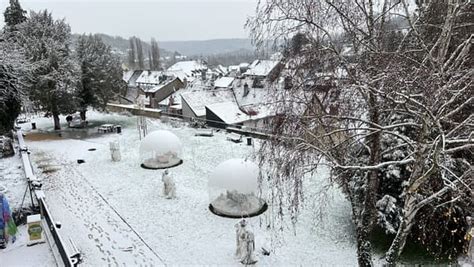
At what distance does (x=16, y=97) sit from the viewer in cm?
1480

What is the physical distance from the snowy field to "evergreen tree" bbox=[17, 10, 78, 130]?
633 cm

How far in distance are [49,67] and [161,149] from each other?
13.0 m

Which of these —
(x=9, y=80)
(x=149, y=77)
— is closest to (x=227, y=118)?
(x=9, y=80)

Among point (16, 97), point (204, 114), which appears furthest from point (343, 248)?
point (204, 114)

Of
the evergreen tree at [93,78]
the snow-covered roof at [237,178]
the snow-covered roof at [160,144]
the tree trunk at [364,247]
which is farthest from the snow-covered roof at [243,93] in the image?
the tree trunk at [364,247]

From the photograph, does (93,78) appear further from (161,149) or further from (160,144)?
(161,149)

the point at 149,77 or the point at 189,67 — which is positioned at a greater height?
the point at 189,67

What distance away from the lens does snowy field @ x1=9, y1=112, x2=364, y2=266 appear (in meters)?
10.8

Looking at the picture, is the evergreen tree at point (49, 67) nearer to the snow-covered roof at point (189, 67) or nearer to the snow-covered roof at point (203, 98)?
the snow-covered roof at point (203, 98)

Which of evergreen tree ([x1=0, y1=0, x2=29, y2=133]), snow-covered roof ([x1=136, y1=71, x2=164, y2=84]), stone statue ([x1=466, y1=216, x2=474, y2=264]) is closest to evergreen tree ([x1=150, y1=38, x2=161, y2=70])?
snow-covered roof ([x1=136, y1=71, x2=164, y2=84])

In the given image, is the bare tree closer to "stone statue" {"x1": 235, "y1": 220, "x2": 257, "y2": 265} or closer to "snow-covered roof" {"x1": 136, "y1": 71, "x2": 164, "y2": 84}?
"stone statue" {"x1": 235, "y1": 220, "x2": 257, "y2": 265}

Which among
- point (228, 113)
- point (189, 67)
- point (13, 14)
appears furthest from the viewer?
point (189, 67)

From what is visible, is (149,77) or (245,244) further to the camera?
(149,77)

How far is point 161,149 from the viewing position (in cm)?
1847
